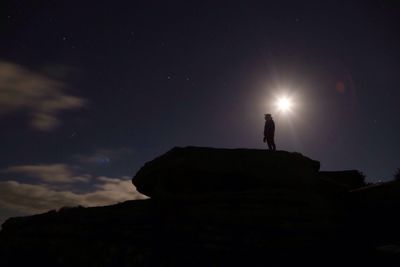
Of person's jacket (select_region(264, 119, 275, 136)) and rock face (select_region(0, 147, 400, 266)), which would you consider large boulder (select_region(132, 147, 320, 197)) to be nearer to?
rock face (select_region(0, 147, 400, 266))

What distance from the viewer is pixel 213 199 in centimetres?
1895

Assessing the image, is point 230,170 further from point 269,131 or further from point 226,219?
point 269,131

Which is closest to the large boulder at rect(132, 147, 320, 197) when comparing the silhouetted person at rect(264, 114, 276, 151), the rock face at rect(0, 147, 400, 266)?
the rock face at rect(0, 147, 400, 266)

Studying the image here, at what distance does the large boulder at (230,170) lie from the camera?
19.7m

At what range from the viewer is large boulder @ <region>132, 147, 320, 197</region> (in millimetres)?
19672

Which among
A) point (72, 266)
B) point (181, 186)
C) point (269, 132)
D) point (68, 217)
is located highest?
point (269, 132)

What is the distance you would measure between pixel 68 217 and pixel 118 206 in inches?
146

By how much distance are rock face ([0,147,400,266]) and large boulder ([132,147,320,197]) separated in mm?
52

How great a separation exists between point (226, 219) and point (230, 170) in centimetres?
276

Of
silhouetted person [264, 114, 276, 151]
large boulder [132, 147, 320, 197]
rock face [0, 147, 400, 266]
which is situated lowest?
rock face [0, 147, 400, 266]

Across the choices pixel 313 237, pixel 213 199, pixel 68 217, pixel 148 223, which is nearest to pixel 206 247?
pixel 213 199

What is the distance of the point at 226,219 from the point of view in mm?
18234

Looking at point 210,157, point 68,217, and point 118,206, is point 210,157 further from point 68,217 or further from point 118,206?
point 68,217

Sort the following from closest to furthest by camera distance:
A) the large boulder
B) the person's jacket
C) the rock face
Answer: the rock face < the large boulder < the person's jacket
